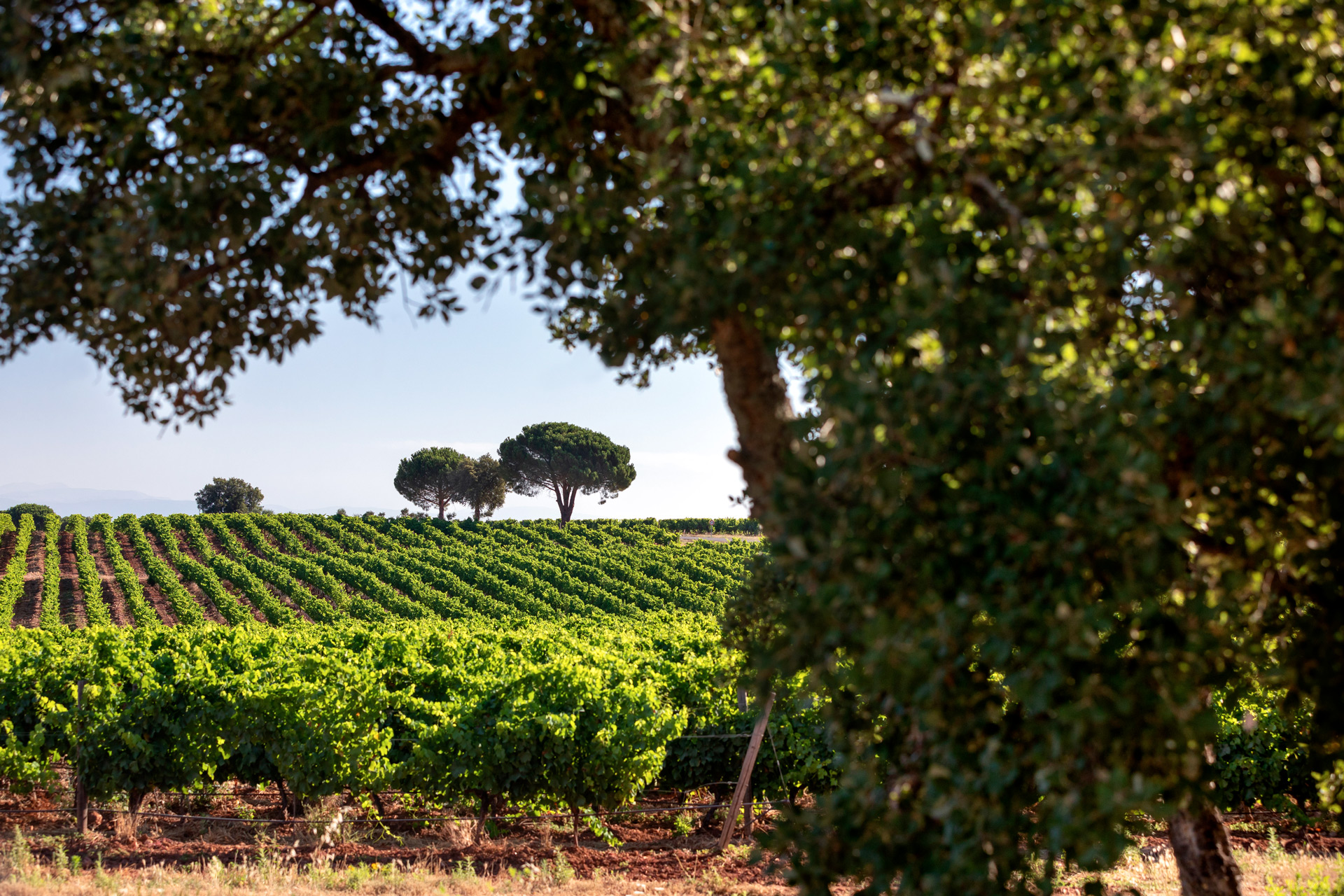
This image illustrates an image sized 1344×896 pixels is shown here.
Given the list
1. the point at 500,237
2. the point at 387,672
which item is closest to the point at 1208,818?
the point at 500,237

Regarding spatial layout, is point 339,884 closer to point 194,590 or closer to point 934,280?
point 934,280

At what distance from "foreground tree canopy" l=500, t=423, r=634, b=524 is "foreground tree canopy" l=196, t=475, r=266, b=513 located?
3672 cm

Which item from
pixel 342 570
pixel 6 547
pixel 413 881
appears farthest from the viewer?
pixel 6 547

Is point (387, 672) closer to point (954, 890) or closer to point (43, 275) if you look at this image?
point (43, 275)

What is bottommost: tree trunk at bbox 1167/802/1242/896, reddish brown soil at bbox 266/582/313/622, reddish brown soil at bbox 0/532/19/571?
reddish brown soil at bbox 266/582/313/622

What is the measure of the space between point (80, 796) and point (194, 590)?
4391cm

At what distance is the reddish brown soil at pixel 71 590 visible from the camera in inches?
Answer: 1766

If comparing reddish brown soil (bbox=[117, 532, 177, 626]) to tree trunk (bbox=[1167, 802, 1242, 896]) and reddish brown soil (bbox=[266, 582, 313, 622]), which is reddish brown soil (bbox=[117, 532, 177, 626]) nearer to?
reddish brown soil (bbox=[266, 582, 313, 622])

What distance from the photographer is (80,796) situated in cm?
1245

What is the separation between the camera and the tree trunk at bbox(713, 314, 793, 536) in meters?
4.58

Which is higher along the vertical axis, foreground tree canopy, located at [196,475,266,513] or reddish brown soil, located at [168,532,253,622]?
foreground tree canopy, located at [196,475,266,513]

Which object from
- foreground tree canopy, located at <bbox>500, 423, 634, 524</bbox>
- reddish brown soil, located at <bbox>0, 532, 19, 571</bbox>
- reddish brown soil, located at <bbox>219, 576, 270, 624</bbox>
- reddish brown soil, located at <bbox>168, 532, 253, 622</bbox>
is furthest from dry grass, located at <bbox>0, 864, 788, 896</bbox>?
foreground tree canopy, located at <bbox>500, 423, 634, 524</bbox>

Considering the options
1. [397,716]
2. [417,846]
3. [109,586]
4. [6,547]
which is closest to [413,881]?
[417,846]

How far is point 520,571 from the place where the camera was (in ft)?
174
